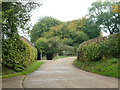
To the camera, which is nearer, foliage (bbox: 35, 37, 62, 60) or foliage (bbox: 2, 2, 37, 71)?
foliage (bbox: 2, 2, 37, 71)

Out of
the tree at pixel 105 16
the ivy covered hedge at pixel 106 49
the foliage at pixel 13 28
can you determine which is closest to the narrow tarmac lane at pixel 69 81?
the foliage at pixel 13 28

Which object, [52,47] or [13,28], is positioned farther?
[52,47]

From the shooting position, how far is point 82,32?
130 feet

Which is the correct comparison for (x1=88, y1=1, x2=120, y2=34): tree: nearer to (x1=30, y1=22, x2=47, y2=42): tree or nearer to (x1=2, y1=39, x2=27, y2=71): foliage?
(x1=30, y1=22, x2=47, y2=42): tree

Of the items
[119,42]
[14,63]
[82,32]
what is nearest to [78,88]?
[14,63]

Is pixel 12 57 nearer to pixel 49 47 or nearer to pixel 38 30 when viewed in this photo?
pixel 49 47

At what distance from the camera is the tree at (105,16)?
38469mm

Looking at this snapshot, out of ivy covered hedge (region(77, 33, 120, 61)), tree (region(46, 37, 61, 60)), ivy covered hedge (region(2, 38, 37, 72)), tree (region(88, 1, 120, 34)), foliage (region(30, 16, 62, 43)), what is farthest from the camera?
foliage (region(30, 16, 62, 43))

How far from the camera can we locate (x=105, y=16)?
38469 millimetres

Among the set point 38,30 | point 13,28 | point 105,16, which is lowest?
point 13,28

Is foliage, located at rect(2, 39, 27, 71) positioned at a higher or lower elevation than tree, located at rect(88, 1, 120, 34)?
lower

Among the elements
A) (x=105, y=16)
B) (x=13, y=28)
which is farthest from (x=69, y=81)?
(x=105, y=16)

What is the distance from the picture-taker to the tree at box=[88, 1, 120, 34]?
126 feet

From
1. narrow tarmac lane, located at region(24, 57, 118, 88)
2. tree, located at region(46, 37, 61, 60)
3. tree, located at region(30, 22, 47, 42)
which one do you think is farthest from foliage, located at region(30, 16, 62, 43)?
narrow tarmac lane, located at region(24, 57, 118, 88)
